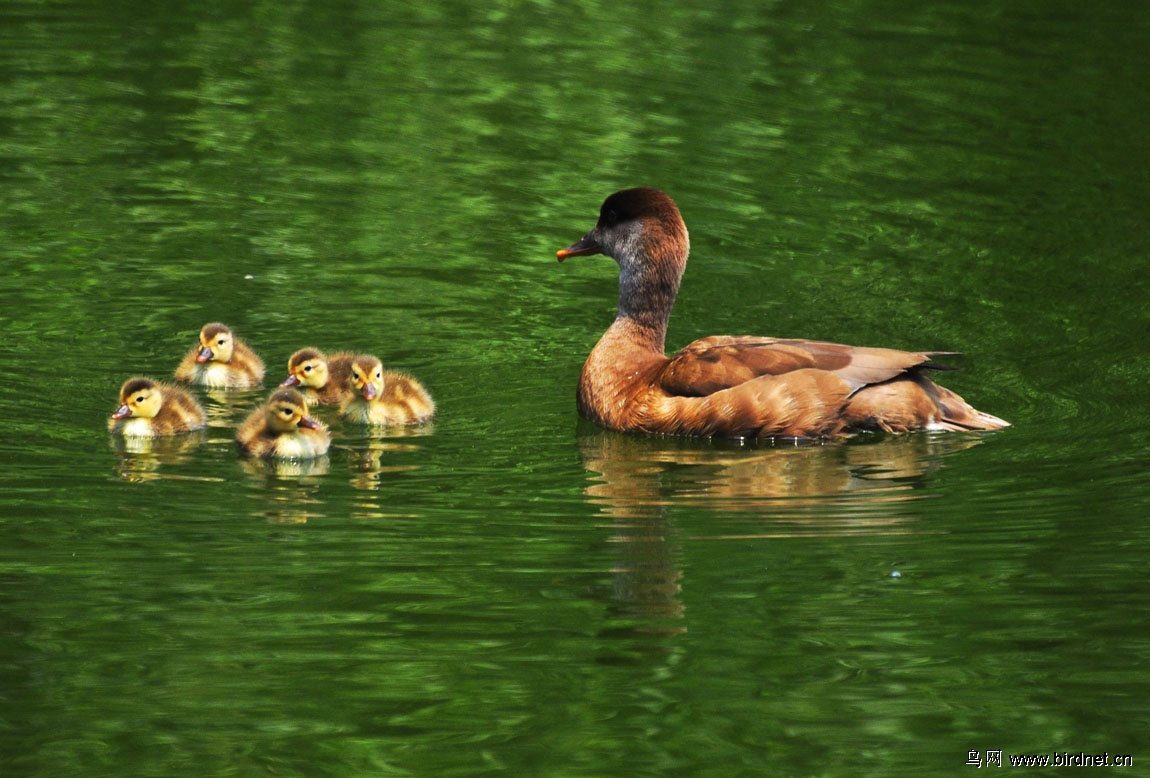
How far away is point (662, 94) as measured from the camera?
16344mm

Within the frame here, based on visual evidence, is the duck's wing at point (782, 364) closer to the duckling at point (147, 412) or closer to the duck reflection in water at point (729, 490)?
the duck reflection in water at point (729, 490)

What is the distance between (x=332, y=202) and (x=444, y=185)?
90 centimetres

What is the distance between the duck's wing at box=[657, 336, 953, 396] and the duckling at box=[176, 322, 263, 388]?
7.44 ft

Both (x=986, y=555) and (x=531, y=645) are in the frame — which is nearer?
(x=531, y=645)

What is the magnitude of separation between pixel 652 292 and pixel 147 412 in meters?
2.81

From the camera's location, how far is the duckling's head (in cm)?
931

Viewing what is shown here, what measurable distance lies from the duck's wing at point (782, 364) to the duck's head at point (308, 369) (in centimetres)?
177

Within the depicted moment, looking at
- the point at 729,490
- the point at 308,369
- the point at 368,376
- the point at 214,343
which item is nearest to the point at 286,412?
the point at 368,376

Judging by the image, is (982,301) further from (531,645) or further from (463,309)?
(531,645)

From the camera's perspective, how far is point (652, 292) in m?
10.2

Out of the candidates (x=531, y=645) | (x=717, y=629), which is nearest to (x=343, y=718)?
(x=531, y=645)

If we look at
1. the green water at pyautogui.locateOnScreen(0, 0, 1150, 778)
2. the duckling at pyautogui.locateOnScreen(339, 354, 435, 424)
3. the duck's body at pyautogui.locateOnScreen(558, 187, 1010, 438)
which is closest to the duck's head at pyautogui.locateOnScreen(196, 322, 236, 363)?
the green water at pyautogui.locateOnScreen(0, 0, 1150, 778)

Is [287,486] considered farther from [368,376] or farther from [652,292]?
[652,292]

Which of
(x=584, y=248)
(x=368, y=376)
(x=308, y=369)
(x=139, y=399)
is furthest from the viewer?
(x=584, y=248)
